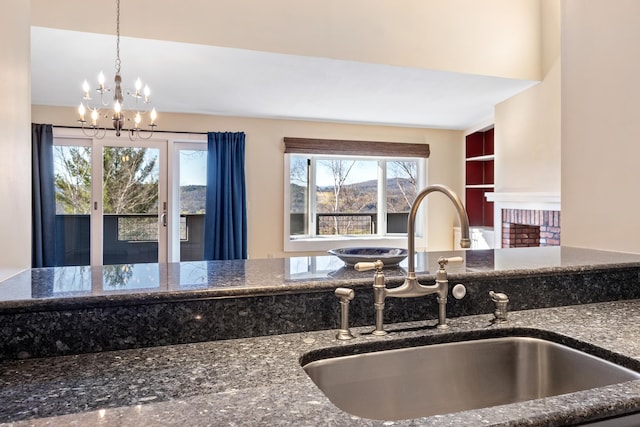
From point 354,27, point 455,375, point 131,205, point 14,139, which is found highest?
point 354,27

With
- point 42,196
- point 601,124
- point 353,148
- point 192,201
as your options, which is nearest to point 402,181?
point 353,148

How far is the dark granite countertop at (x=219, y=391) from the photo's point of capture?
2.18ft

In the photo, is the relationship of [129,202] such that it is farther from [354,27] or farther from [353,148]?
[354,27]

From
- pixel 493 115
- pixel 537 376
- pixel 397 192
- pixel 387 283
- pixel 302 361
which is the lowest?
pixel 537 376

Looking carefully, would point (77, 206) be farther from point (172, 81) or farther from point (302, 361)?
point (302, 361)

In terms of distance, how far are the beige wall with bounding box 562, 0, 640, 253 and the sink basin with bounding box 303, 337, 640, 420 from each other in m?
0.86

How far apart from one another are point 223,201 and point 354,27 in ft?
7.87

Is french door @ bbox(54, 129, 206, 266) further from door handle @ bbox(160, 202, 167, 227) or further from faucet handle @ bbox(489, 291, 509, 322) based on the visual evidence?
faucet handle @ bbox(489, 291, 509, 322)

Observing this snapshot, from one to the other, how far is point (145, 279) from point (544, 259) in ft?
4.47

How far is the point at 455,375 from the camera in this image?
1.10 metres

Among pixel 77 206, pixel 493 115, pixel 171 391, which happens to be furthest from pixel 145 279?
pixel 493 115

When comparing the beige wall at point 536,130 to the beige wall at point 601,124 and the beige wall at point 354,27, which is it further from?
the beige wall at point 601,124

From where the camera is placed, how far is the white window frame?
5.15m

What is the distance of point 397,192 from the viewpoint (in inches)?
229
